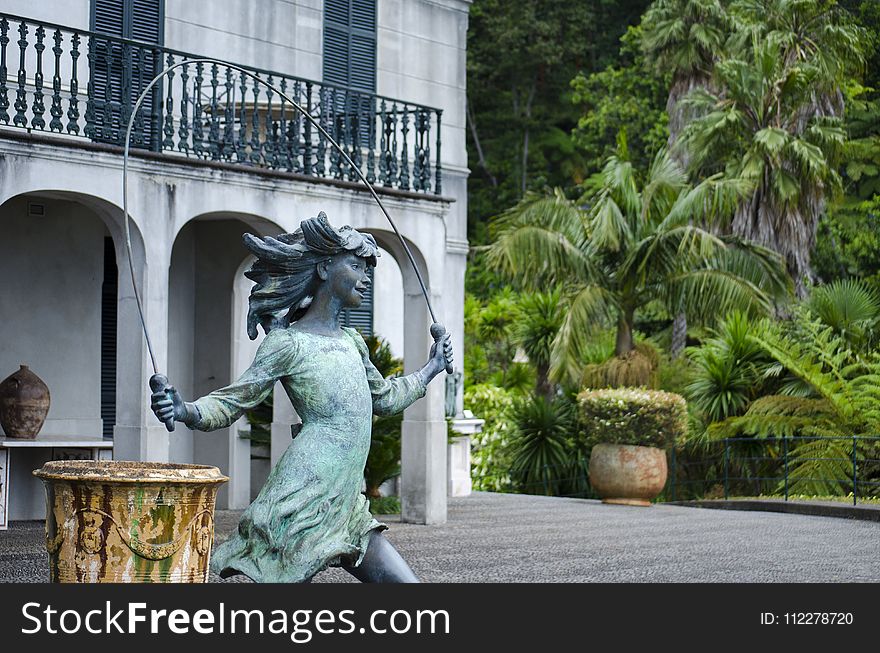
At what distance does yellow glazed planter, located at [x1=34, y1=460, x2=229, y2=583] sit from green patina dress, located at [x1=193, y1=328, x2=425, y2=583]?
222 mm

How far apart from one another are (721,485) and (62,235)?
11.4 meters

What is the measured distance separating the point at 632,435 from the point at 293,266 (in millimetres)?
12657

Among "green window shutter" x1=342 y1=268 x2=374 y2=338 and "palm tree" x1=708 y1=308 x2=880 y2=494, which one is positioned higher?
"green window shutter" x1=342 y1=268 x2=374 y2=338

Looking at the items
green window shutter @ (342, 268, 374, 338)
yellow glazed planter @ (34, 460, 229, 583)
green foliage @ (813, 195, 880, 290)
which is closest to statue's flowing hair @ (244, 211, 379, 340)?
yellow glazed planter @ (34, 460, 229, 583)

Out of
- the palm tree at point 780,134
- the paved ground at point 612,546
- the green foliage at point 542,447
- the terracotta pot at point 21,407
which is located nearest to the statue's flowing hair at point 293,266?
the paved ground at point 612,546

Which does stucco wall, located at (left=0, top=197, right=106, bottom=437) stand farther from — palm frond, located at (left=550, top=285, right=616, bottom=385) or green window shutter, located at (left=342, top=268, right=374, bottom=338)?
palm frond, located at (left=550, top=285, right=616, bottom=385)

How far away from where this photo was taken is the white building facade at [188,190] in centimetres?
1302

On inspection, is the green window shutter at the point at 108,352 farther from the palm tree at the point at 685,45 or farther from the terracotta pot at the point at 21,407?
the palm tree at the point at 685,45

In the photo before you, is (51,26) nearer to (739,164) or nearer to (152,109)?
(152,109)

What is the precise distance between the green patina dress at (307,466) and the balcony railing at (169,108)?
664cm

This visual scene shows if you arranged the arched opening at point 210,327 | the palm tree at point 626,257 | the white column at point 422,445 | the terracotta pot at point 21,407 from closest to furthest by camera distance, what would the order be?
the terracotta pot at point 21,407 < the white column at point 422,445 < the arched opening at point 210,327 < the palm tree at point 626,257

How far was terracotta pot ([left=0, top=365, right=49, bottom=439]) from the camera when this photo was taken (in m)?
14.3

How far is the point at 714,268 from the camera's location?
21.6m

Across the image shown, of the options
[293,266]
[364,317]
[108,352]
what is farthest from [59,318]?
[293,266]
